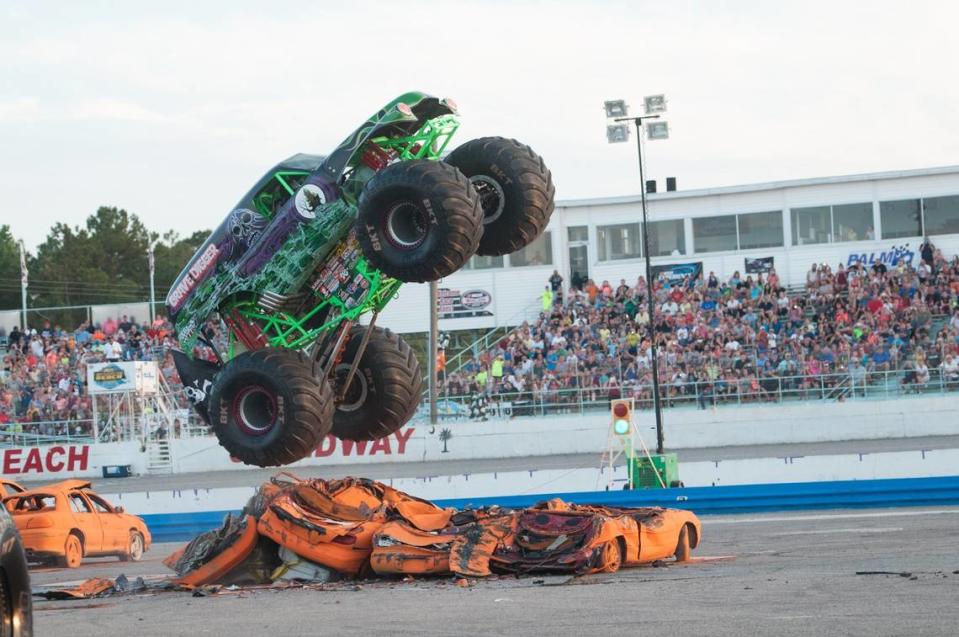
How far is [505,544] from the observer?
12.5 metres

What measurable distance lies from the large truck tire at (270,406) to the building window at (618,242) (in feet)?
111

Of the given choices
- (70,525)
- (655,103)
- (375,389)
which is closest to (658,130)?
(655,103)

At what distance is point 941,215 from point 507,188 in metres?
→ 33.4

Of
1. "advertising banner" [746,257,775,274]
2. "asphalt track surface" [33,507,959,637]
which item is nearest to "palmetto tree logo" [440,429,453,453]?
"advertising banner" [746,257,775,274]

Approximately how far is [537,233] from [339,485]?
3.19 m

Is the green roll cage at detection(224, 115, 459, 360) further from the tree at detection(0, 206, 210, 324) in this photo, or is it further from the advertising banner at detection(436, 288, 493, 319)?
the tree at detection(0, 206, 210, 324)

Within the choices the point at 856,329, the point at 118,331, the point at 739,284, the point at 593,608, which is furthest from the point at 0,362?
the point at 593,608

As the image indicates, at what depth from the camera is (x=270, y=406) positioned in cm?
1317

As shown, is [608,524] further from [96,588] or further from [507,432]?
[507,432]

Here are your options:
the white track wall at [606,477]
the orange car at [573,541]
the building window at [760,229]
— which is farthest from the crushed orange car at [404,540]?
the building window at [760,229]

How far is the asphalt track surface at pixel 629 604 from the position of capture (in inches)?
346

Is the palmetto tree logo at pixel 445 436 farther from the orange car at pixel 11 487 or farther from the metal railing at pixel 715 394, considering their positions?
the orange car at pixel 11 487

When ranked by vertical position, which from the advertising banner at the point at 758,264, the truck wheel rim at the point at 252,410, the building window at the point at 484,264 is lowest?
the truck wheel rim at the point at 252,410

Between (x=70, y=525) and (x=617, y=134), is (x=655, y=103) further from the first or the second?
(x=70, y=525)
